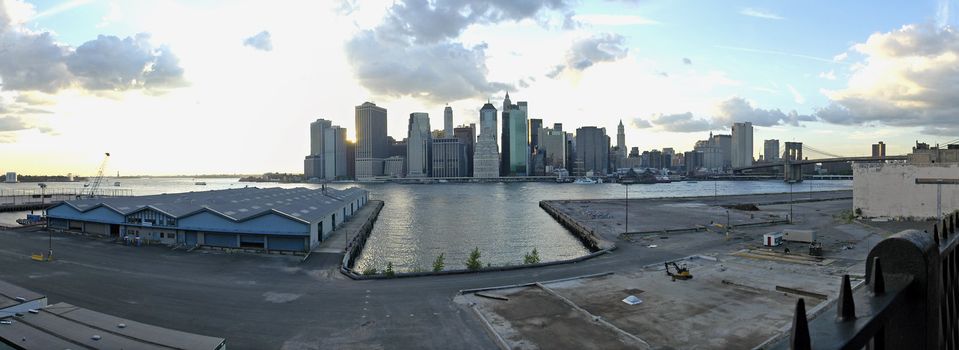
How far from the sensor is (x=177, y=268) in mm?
30391

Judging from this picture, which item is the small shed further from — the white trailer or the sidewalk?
the sidewalk

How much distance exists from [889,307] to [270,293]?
84.0 ft

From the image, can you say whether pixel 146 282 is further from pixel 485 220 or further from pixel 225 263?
pixel 485 220

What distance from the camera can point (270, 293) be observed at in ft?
80.2

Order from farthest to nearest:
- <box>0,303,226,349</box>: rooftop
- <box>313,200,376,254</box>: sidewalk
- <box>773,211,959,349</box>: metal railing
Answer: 1. <box>313,200,376,254</box>: sidewalk
2. <box>0,303,226,349</box>: rooftop
3. <box>773,211,959,349</box>: metal railing

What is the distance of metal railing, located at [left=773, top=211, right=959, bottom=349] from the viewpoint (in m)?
2.12

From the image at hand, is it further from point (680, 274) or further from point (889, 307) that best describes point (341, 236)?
point (889, 307)

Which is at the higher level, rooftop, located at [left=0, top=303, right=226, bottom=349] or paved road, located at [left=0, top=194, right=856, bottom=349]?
rooftop, located at [left=0, top=303, right=226, bottom=349]

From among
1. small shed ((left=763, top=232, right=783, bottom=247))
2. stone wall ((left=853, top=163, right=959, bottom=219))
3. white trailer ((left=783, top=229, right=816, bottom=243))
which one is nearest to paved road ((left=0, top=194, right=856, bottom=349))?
small shed ((left=763, top=232, right=783, bottom=247))

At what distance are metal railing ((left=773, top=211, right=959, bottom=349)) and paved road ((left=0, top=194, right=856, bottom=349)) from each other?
15.3 metres

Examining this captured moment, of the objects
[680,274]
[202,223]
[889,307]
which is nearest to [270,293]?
[202,223]

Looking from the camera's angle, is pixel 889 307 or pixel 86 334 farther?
pixel 86 334

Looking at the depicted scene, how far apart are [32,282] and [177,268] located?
6.54 metres

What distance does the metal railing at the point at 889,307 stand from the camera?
2.12 metres
